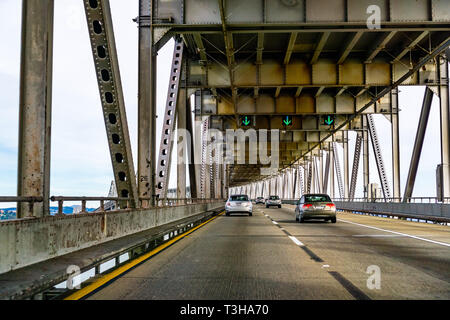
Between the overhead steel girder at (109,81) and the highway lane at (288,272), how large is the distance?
2.85 metres

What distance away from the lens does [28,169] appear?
7988 millimetres

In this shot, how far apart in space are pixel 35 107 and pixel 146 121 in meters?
9.38

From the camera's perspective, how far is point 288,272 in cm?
784

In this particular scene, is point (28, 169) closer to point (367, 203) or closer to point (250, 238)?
point (250, 238)

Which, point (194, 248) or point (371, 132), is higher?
point (371, 132)

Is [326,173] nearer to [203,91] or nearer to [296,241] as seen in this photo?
[203,91]

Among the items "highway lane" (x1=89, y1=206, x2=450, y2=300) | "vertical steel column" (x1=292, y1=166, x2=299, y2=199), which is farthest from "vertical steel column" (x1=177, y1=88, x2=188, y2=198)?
"vertical steel column" (x1=292, y1=166, x2=299, y2=199)

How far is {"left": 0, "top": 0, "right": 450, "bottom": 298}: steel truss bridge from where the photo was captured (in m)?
8.12

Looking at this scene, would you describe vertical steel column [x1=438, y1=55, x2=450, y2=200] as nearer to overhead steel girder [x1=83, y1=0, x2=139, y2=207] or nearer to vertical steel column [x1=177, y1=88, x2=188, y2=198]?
vertical steel column [x1=177, y1=88, x2=188, y2=198]

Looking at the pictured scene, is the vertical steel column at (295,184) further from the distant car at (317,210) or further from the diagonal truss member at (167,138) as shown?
the diagonal truss member at (167,138)

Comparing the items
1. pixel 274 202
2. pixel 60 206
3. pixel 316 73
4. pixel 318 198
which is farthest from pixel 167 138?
pixel 274 202

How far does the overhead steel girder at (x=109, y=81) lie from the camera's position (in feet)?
38.0
